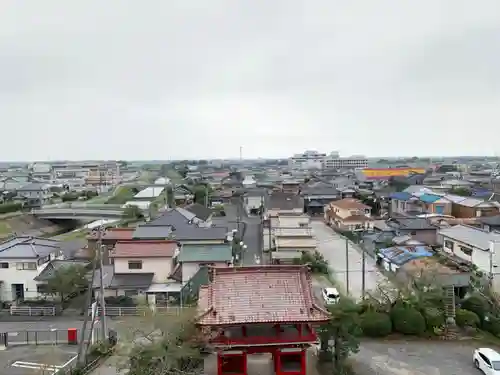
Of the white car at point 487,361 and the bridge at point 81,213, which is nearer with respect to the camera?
the white car at point 487,361

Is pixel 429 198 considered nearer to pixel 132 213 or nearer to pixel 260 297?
pixel 132 213

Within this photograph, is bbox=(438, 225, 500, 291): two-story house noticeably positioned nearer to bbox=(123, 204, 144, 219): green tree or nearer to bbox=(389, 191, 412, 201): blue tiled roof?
bbox=(389, 191, 412, 201): blue tiled roof

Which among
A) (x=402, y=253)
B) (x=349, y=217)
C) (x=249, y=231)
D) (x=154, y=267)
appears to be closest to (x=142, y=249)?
(x=154, y=267)

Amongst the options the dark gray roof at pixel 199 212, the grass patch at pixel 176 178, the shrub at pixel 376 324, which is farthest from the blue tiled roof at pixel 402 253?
the grass patch at pixel 176 178

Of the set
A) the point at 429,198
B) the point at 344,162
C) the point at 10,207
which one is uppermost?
the point at 344,162

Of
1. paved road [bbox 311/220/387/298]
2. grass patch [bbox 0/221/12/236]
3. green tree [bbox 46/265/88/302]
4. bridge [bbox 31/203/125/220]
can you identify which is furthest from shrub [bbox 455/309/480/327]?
grass patch [bbox 0/221/12/236]

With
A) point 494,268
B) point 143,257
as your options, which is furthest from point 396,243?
point 143,257

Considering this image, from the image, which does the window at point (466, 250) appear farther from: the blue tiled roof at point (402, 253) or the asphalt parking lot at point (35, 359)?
the asphalt parking lot at point (35, 359)
